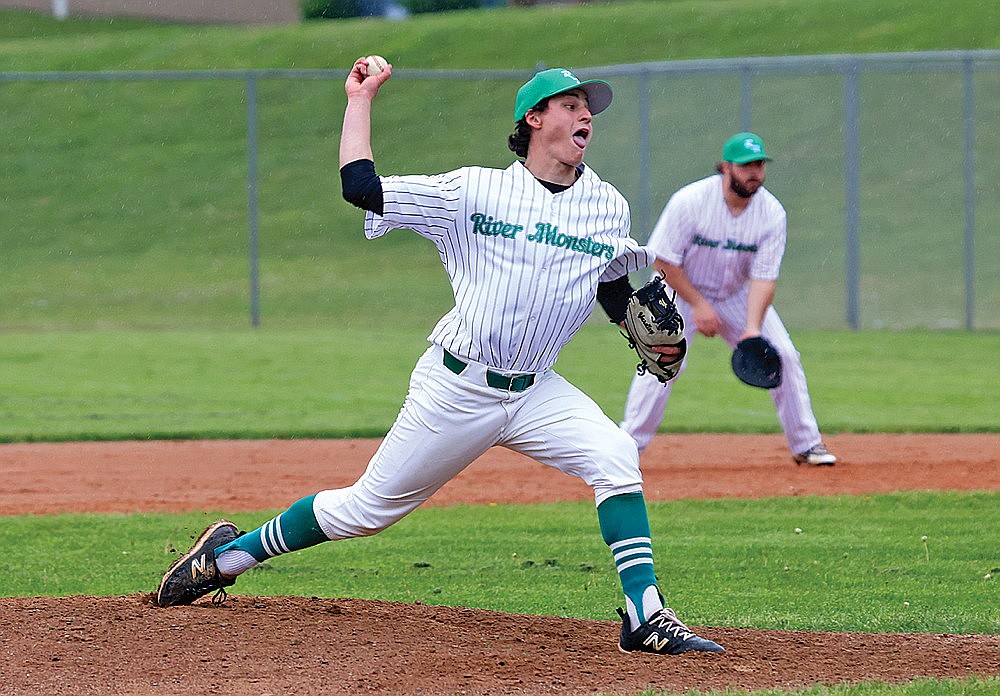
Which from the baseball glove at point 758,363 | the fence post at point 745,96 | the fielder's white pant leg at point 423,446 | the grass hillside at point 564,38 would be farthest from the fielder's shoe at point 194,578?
the grass hillside at point 564,38

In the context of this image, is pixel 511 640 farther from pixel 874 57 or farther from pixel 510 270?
pixel 874 57

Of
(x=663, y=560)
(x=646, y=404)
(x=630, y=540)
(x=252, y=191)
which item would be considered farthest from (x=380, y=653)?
(x=252, y=191)

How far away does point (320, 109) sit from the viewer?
26.5 m

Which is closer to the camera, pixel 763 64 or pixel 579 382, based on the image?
pixel 579 382

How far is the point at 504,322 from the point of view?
4.68m

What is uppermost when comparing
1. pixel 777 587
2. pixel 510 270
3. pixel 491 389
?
pixel 510 270

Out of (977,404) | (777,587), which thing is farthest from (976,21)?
(777,587)

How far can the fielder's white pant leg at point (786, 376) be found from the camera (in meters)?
8.77

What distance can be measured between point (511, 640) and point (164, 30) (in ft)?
115

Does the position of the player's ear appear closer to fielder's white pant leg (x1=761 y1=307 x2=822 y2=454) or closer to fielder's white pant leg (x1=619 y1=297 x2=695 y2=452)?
fielder's white pant leg (x1=619 y1=297 x2=695 y2=452)

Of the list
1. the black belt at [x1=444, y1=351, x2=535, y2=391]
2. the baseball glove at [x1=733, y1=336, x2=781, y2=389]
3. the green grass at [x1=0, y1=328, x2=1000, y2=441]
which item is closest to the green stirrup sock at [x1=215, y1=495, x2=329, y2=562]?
the black belt at [x1=444, y1=351, x2=535, y2=391]

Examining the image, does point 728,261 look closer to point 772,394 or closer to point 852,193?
point 772,394

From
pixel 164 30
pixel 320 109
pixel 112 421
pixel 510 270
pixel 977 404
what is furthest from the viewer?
pixel 164 30

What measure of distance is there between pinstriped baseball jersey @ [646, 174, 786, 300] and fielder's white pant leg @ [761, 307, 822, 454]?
1.42 ft
